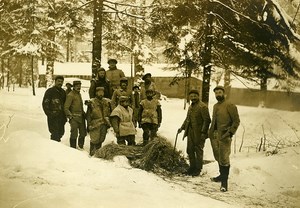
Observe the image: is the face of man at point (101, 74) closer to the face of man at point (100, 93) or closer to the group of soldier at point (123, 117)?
the group of soldier at point (123, 117)

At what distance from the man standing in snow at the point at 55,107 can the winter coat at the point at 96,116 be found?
56 cm

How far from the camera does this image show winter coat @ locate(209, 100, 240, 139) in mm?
5441

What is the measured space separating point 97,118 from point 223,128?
2.38 metres

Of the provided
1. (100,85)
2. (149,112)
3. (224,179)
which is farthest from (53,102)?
(224,179)

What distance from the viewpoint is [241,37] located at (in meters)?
7.14

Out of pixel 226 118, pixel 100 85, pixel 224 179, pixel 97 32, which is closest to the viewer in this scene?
pixel 224 179

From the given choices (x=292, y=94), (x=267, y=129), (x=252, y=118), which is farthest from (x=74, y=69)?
(x=292, y=94)

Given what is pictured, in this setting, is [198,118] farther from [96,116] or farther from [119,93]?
[96,116]

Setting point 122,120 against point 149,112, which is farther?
point 149,112

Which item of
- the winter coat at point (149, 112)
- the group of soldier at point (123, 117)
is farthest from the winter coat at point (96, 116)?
the winter coat at point (149, 112)

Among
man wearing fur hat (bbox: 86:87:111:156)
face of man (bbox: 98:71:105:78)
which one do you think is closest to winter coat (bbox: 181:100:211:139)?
man wearing fur hat (bbox: 86:87:111:156)

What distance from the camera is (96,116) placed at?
22.0 ft

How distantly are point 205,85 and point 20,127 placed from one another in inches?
166

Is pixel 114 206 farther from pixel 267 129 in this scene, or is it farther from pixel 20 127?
pixel 267 129
